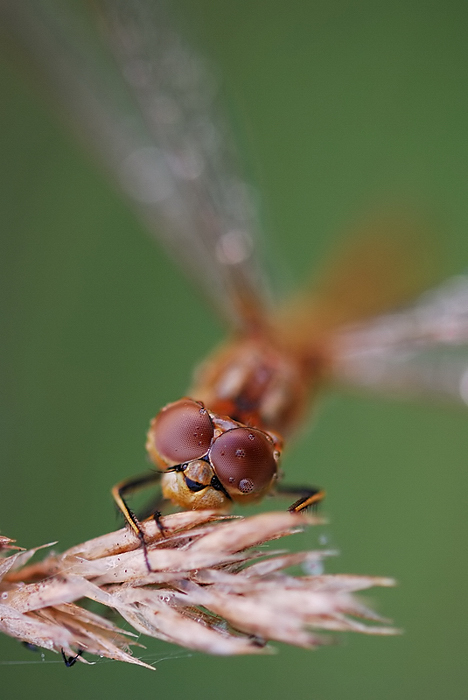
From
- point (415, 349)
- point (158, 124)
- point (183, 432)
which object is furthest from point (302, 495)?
point (158, 124)

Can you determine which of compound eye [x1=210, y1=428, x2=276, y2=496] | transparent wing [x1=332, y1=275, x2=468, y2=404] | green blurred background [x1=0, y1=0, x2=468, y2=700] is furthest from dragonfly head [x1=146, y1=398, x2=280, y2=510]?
transparent wing [x1=332, y1=275, x2=468, y2=404]

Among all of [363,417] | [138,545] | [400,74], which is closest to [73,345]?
[363,417]

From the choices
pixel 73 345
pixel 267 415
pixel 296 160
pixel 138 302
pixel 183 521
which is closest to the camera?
pixel 183 521

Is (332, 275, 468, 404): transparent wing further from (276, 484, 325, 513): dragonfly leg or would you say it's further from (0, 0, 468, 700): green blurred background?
(276, 484, 325, 513): dragonfly leg

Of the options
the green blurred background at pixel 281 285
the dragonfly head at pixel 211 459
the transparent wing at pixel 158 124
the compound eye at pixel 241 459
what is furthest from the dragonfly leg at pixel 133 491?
the transparent wing at pixel 158 124

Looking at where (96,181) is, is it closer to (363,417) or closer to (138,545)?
(363,417)

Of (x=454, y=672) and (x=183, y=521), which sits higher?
(x=454, y=672)

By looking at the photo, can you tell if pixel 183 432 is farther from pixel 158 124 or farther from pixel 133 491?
pixel 158 124
